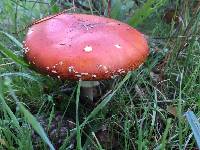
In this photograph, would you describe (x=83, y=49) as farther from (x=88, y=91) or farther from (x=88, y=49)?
(x=88, y=91)

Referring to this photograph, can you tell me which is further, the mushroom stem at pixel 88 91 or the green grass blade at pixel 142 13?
the green grass blade at pixel 142 13

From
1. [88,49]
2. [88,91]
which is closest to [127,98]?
[88,91]

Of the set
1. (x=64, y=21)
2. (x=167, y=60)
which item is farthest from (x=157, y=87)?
(x=64, y=21)

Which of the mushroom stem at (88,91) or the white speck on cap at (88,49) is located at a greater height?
the white speck on cap at (88,49)

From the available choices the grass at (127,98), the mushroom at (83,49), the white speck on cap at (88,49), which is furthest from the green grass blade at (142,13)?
the white speck on cap at (88,49)

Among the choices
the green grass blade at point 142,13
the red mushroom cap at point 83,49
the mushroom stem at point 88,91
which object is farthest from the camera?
the green grass blade at point 142,13

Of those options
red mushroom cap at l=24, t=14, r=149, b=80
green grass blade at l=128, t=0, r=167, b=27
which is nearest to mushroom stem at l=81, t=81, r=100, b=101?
red mushroom cap at l=24, t=14, r=149, b=80

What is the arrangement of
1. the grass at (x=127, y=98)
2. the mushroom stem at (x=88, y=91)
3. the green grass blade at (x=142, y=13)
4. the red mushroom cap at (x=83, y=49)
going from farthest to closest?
the green grass blade at (x=142, y=13)
the mushroom stem at (x=88, y=91)
the grass at (x=127, y=98)
the red mushroom cap at (x=83, y=49)

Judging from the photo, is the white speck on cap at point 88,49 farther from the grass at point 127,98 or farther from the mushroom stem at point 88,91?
the mushroom stem at point 88,91
